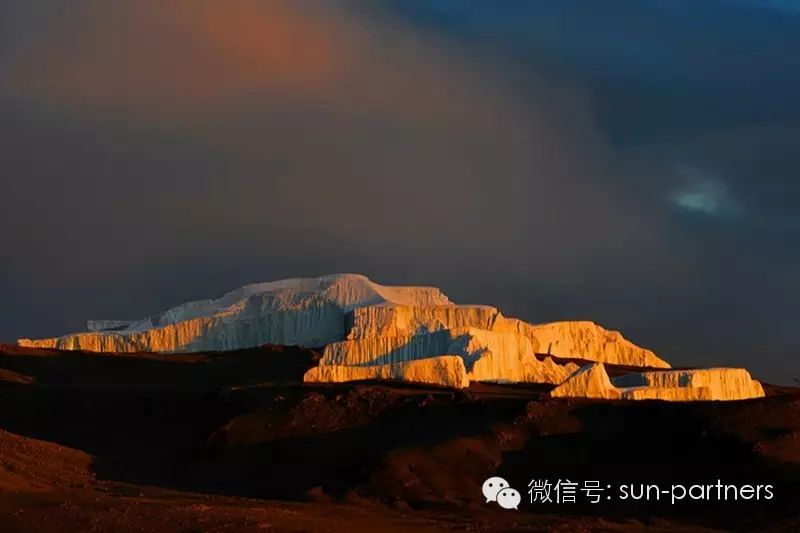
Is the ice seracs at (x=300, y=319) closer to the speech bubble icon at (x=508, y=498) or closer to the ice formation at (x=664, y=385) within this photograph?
the ice formation at (x=664, y=385)

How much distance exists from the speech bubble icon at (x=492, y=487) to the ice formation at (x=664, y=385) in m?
13.6

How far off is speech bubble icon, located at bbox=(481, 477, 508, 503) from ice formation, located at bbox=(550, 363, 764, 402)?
44.7 ft

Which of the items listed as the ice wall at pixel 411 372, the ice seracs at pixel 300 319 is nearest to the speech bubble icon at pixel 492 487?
the ice wall at pixel 411 372

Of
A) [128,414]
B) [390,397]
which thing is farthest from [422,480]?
[128,414]

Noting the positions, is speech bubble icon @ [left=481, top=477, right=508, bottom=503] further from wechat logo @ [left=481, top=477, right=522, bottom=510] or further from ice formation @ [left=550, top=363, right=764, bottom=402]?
ice formation @ [left=550, top=363, right=764, bottom=402]

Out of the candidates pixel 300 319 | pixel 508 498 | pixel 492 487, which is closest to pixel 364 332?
pixel 300 319

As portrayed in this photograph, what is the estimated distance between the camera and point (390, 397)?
62469mm

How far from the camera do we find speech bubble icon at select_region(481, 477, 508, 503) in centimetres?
5231

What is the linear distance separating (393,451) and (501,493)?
5595mm

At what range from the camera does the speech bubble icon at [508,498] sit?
51338 millimetres

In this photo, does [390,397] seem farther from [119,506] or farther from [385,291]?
[385,291]

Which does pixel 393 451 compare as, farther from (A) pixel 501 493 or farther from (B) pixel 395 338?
(B) pixel 395 338

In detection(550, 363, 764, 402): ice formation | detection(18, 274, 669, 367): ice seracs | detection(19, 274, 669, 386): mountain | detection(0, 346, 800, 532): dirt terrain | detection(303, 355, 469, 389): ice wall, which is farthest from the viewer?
detection(18, 274, 669, 367): ice seracs

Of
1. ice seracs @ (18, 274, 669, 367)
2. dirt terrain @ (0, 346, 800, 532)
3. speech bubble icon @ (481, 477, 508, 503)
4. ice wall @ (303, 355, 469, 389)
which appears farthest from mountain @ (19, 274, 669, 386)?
speech bubble icon @ (481, 477, 508, 503)
